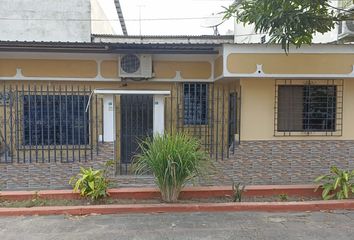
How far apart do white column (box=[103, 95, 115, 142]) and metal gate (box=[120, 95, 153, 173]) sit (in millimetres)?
1078

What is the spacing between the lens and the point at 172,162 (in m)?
6.34

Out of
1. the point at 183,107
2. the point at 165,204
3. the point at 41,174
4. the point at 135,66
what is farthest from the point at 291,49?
the point at 41,174

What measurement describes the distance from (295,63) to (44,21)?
10.3 metres

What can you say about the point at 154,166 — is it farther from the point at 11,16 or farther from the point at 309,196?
the point at 11,16

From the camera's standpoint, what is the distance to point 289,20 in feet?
19.2

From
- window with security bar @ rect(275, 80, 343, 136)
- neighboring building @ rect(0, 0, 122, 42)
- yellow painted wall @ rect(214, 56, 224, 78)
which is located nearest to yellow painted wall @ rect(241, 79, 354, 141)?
window with security bar @ rect(275, 80, 343, 136)

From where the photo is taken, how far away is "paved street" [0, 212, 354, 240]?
17.3ft

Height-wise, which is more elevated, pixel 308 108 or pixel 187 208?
pixel 308 108

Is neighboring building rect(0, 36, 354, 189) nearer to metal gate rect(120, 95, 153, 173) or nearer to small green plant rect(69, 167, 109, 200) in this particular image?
metal gate rect(120, 95, 153, 173)

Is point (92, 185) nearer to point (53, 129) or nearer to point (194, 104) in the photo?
point (53, 129)

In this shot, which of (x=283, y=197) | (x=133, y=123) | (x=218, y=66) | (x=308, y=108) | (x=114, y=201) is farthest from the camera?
(x=133, y=123)

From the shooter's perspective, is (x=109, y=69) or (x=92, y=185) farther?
(x=109, y=69)

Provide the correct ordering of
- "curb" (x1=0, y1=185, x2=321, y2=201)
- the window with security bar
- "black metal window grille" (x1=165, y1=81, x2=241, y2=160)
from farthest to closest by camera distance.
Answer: "black metal window grille" (x1=165, y1=81, x2=241, y2=160) → the window with security bar → "curb" (x1=0, y1=185, x2=321, y2=201)

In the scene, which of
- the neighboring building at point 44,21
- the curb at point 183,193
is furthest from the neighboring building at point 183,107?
the neighboring building at point 44,21
